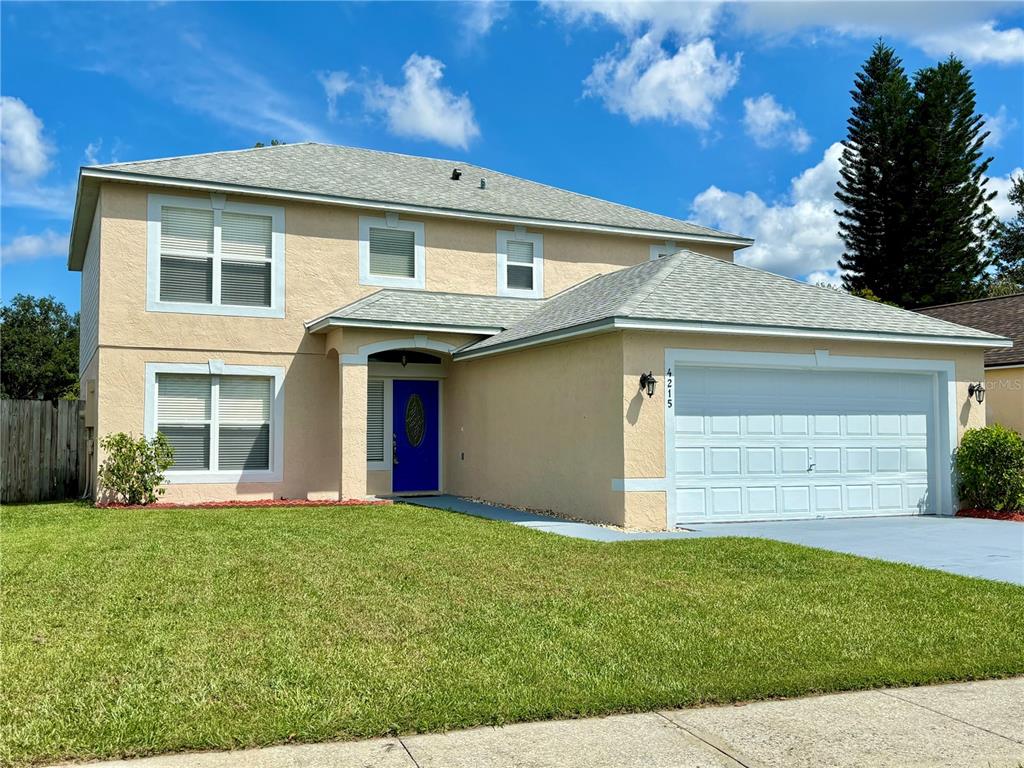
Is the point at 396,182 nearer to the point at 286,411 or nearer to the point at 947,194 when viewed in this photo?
the point at 286,411

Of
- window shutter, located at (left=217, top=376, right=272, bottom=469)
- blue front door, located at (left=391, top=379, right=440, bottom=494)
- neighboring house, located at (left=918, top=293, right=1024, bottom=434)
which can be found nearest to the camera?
window shutter, located at (left=217, top=376, right=272, bottom=469)

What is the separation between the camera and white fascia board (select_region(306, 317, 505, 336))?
15008 mm

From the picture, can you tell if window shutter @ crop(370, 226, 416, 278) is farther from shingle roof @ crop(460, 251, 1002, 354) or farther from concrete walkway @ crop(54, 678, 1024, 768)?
concrete walkway @ crop(54, 678, 1024, 768)

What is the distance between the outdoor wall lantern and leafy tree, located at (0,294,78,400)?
44.9 m

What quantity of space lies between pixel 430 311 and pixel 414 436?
2.76m

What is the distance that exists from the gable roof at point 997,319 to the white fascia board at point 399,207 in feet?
19.9

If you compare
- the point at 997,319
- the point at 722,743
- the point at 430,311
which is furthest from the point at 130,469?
the point at 997,319

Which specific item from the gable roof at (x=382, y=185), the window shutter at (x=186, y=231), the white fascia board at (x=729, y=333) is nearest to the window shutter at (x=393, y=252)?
the gable roof at (x=382, y=185)

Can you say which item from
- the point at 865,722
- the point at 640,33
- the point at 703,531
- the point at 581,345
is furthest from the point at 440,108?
the point at 865,722

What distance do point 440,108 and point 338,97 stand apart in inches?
129

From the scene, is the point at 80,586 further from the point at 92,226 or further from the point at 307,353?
the point at 92,226

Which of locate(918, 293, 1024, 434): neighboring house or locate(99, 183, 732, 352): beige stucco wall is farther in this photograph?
locate(918, 293, 1024, 434): neighboring house

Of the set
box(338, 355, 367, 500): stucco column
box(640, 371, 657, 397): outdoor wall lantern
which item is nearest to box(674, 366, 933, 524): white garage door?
box(640, 371, 657, 397): outdoor wall lantern

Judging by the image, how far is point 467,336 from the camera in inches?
651
